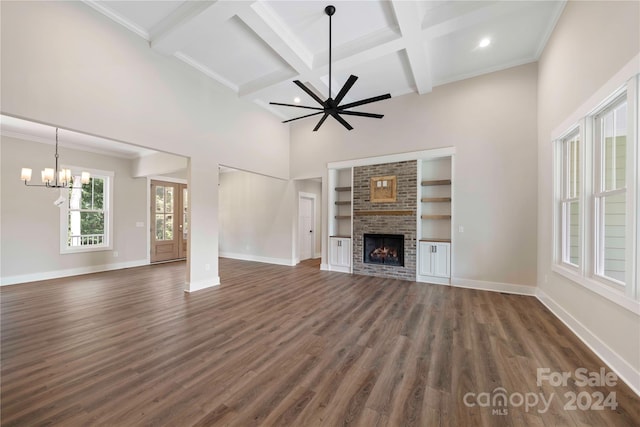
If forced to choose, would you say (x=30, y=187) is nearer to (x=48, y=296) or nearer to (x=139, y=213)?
(x=139, y=213)

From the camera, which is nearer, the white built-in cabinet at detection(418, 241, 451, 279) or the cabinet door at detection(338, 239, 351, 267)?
the white built-in cabinet at detection(418, 241, 451, 279)

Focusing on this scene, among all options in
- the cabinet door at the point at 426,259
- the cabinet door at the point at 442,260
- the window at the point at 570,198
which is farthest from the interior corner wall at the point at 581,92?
the cabinet door at the point at 426,259

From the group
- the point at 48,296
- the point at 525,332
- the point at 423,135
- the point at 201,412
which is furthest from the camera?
the point at 423,135

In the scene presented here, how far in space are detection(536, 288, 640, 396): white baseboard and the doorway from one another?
8671 mm

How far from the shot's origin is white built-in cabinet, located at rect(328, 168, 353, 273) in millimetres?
6230

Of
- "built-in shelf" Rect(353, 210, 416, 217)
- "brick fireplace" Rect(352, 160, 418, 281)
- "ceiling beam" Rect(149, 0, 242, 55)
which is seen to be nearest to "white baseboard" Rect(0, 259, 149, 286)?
"ceiling beam" Rect(149, 0, 242, 55)

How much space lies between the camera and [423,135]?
210 inches

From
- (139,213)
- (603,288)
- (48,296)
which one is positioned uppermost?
(139,213)

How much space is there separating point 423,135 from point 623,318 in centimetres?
419

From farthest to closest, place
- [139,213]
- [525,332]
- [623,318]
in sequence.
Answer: [139,213] < [525,332] < [623,318]

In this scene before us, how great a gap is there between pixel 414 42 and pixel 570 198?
10.5ft

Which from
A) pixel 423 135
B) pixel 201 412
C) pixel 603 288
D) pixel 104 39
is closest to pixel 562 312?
pixel 603 288

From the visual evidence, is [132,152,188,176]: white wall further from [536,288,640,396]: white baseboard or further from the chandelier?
[536,288,640,396]: white baseboard

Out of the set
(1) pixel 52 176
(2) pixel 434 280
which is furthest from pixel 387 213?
(1) pixel 52 176
